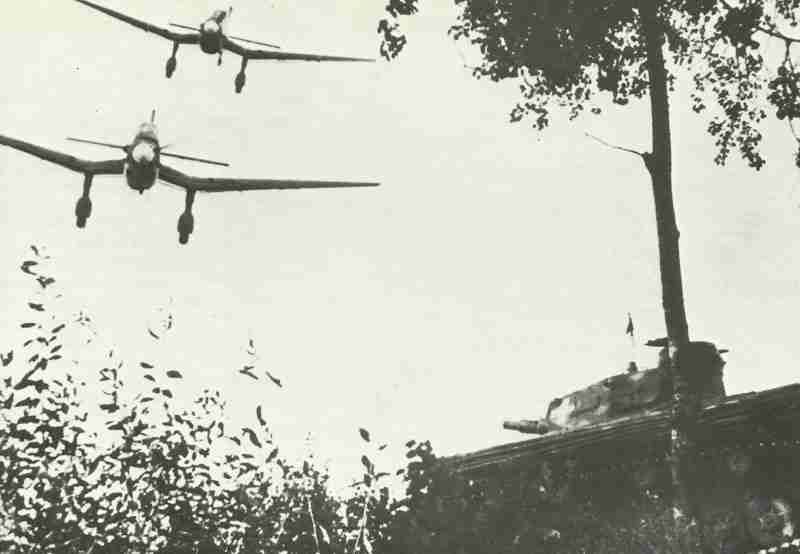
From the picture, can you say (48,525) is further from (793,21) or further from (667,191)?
(793,21)

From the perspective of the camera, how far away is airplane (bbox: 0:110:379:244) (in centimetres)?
1328

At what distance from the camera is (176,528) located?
10.4 meters

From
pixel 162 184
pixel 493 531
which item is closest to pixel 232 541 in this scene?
pixel 493 531

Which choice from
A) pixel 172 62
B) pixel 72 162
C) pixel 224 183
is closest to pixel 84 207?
pixel 72 162

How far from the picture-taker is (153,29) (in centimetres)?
2061

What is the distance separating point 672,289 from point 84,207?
9.62 m

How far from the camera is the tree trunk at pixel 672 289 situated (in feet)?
39.8

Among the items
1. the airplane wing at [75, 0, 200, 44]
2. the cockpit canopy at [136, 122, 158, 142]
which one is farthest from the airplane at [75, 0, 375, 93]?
the cockpit canopy at [136, 122, 158, 142]

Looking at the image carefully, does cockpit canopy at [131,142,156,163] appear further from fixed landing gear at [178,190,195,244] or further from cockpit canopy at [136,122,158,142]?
fixed landing gear at [178,190,195,244]

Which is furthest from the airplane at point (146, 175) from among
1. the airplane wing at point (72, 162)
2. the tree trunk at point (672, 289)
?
the tree trunk at point (672, 289)

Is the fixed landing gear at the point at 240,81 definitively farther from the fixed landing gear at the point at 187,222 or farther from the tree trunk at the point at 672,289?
the tree trunk at the point at 672,289

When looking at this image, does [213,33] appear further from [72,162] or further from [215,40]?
[72,162]

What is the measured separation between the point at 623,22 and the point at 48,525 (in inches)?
474

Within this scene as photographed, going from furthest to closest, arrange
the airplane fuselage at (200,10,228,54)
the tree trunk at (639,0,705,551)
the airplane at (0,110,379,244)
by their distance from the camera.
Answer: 1. the airplane fuselage at (200,10,228,54)
2. the airplane at (0,110,379,244)
3. the tree trunk at (639,0,705,551)
